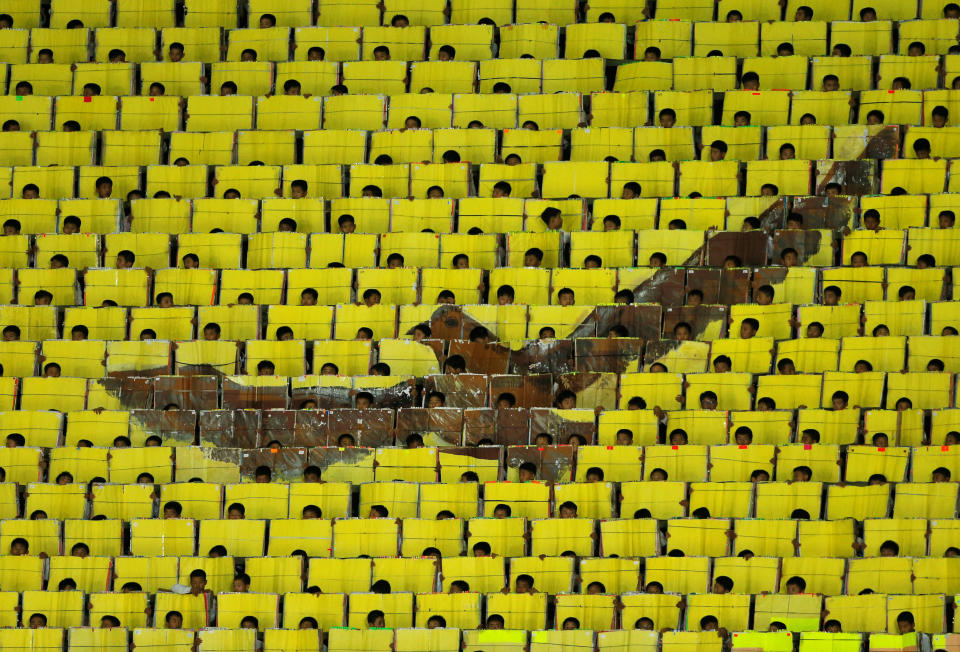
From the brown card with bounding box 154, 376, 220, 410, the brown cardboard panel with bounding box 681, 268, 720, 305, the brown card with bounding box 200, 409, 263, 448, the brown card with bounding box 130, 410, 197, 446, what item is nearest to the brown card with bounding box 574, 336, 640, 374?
the brown cardboard panel with bounding box 681, 268, 720, 305

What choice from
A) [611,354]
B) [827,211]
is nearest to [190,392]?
[611,354]

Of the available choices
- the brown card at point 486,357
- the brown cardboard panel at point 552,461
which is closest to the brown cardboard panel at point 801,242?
the brown card at point 486,357

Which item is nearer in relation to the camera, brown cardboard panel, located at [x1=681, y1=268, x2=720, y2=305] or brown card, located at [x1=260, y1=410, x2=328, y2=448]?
brown card, located at [x1=260, y1=410, x2=328, y2=448]

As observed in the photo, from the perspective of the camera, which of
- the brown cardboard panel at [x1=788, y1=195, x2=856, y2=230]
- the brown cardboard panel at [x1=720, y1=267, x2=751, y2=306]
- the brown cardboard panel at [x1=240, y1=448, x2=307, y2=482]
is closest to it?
the brown cardboard panel at [x1=240, y1=448, x2=307, y2=482]

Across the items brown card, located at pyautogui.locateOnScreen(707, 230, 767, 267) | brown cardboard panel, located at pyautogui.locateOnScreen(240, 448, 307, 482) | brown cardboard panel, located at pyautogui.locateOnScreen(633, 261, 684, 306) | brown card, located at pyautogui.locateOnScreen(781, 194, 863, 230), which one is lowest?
brown cardboard panel, located at pyautogui.locateOnScreen(240, 448, 307, 482)

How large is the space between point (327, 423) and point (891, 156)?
6.16 m

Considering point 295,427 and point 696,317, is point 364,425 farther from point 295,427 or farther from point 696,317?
point 696,317

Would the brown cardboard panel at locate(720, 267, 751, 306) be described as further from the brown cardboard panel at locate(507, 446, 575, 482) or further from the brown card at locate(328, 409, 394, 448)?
the brown card at locate(328, 409, 394, 448)

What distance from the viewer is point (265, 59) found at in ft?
68.4

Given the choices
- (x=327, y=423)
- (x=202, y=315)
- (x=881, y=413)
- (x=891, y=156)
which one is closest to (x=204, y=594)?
(x=327, y=423)

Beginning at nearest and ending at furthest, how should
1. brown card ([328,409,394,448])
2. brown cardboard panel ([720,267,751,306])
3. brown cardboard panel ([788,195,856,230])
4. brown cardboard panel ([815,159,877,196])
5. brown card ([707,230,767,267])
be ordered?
brown card ([328,409,394,448])
brown cardboard panel ([720,267,751,306])
brown card ([707,230,767,267])
brown cardboard panel ([788,195,856,230])
brown cardboard panel ([815,159,877,196])

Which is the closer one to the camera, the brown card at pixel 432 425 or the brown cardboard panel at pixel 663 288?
the brown card at pixel 432 425

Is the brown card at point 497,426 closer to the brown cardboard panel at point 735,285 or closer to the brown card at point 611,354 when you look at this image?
the brown card at point 611,354

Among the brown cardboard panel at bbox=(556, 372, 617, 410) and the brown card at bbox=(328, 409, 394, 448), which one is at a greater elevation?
the brown cardboard panel at bbox=(556, 372, 617, 410)
